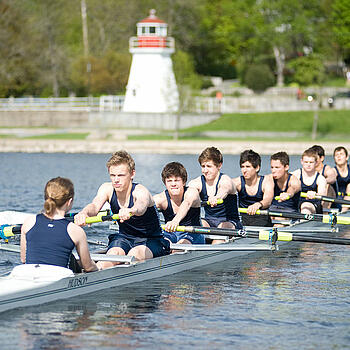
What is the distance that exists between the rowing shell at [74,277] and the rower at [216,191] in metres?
0.82

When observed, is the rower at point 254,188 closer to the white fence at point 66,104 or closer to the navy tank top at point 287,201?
the navy tank top at point 287,201

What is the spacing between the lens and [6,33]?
2660 inches

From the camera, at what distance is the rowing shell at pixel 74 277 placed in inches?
411

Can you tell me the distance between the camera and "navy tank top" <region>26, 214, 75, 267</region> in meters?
9.98

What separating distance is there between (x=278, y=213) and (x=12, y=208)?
11.5m

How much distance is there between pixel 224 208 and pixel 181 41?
67.0 meters

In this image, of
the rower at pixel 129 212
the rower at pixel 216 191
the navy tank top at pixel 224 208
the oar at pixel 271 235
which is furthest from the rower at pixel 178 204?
the navy tank top at pixel 224 208

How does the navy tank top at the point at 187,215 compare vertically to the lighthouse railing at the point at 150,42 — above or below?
below

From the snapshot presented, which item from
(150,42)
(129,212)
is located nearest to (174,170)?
(129,212)

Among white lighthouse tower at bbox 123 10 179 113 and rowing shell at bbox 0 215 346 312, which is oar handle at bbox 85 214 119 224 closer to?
rowing shell at bbox 0 215 346 312

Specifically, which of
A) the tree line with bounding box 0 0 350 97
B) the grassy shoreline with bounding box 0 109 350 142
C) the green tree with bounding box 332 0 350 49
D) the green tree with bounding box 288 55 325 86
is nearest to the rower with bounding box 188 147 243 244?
the grassy shoreline with bounding box 0 109 350 142

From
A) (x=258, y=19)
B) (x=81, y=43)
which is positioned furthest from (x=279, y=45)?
(x=81, y=43)

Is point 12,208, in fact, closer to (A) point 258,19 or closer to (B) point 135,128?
(B) point 135,128

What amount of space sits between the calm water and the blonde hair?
5.53 ft
